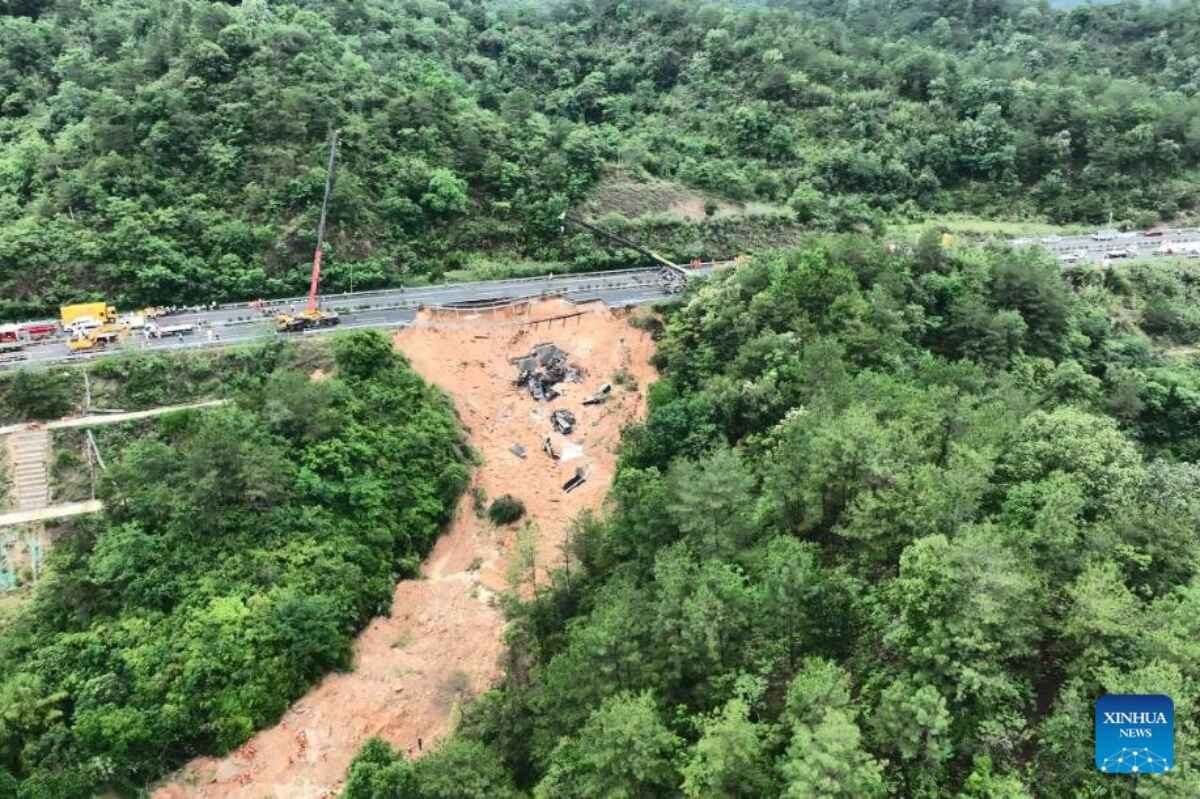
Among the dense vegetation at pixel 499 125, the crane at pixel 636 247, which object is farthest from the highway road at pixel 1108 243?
the crane at pixel 636 247

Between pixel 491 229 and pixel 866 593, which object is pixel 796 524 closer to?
pixel 866 593

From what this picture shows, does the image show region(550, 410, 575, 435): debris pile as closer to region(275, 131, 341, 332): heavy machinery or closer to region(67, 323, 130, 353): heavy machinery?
region(275, 131, 341, 332): heavy machinery

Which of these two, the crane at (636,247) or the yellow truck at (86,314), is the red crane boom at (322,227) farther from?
the crane at (636,247)

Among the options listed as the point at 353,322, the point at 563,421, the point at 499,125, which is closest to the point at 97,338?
the point at 353,322

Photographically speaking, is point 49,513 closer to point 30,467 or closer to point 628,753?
point 30,467

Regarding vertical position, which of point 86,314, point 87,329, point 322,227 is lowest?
point 87,329

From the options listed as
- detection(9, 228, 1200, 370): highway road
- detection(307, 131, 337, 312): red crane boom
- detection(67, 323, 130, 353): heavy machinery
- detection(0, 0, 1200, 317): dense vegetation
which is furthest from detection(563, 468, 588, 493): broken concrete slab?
detection(67, 323, 130, 353): heavy machinery
